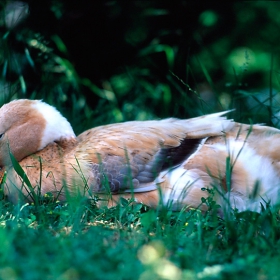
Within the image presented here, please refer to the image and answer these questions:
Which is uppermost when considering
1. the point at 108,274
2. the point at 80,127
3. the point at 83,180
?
the point at 108,274

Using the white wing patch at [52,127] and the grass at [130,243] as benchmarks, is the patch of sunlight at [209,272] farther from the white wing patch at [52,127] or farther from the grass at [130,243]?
the white wing patch at [52,127]

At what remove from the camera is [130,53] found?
20.7ft

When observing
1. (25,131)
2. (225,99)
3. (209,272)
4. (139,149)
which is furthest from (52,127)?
(209,272)

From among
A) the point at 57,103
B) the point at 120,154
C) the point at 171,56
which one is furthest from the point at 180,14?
the point at 120,154

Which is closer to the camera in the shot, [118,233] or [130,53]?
[118,233]

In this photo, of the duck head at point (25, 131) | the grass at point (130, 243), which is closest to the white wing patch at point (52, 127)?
the duck head at point (25, 131)

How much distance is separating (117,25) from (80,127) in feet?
4.18

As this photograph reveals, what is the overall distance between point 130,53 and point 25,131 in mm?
2266

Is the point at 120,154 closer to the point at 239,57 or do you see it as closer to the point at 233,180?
the point at 233,180

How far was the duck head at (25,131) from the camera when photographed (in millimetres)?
4277

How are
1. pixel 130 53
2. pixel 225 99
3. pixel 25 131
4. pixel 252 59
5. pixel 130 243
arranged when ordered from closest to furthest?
1. pixel 130 243
2. pixel 25 131
3. pixel 225 99
4. pixel 130 53
5. pixel 252 59

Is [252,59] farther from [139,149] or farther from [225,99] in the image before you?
[139,149]

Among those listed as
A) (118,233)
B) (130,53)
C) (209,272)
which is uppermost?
(209,272)

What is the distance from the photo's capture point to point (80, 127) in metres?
5.42
